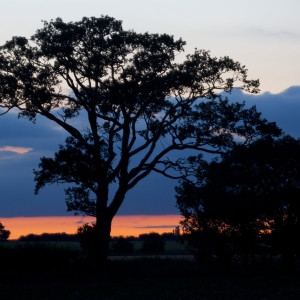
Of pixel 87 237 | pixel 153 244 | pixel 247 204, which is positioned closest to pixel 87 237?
pixel 87 237

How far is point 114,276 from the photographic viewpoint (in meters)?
21.7

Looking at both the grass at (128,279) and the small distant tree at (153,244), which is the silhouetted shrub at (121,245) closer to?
the small distant tree at (153,244)

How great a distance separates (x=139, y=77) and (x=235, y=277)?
9.30 m

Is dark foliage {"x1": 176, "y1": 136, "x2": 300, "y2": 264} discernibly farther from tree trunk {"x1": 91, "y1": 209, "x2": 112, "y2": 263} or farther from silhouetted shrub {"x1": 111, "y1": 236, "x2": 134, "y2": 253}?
silhouetted shrub {"x1": 111, "y1": 236, "x2": 134, "y2": 253}

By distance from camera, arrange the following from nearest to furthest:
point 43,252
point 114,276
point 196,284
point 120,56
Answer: point 196,284 → point 114,276 → point 43,252 → point 120,56

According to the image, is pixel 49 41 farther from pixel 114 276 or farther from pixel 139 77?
pixel 114 276

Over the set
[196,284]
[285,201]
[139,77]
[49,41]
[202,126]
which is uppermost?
[49,41]

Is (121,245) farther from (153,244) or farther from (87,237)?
(87,237)

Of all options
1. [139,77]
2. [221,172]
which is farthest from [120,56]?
[221,172]

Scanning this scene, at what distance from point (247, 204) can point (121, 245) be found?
65.2 feet

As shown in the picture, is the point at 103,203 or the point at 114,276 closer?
the point at 114,276

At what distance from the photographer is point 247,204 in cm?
2395

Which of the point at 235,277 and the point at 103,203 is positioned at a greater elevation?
the point at 103,203

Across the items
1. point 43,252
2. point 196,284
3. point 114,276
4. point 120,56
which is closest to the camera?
point 196,284
